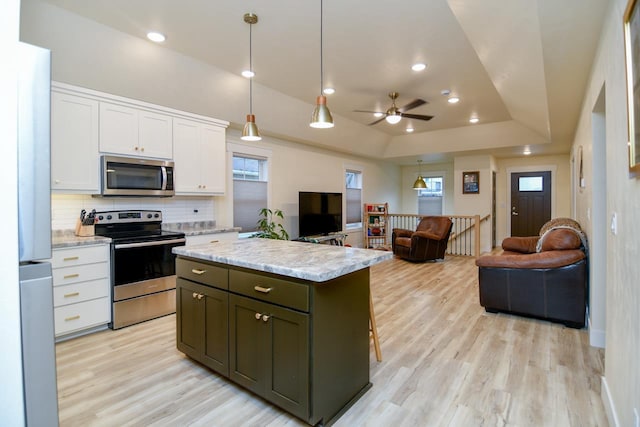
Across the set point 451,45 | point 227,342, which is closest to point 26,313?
point 227,342

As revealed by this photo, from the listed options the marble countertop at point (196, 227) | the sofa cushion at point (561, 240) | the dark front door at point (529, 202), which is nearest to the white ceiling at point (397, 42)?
the sofa cushion at point (561, 240)

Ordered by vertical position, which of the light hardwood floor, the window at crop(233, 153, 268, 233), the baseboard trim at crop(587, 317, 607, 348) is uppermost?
the window at crop(233, 153, 268, 233)

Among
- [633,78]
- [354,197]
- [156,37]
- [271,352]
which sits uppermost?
[156,37]

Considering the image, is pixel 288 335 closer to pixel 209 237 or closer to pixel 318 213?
pixel 209 237

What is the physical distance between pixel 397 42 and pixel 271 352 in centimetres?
312

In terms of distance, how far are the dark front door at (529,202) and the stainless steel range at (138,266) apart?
8560mm

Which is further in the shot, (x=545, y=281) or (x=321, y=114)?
(x=545, y=281)

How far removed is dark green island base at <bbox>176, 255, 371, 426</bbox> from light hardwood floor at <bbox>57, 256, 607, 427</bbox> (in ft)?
0.56

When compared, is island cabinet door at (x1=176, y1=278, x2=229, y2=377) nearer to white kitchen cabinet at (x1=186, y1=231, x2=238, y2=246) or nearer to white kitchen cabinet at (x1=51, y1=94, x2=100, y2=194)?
white kitchen cabinet at (x1=186, y1=231, x2=238, y2=246)

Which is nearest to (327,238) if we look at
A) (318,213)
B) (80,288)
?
(318,213)

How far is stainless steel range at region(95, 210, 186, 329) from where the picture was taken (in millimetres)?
3367

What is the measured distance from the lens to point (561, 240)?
353 cm

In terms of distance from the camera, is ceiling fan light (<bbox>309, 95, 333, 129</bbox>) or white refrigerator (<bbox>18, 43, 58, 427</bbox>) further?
ceiling fan light (<bbox>309, 95, 333, 129</bbox>)

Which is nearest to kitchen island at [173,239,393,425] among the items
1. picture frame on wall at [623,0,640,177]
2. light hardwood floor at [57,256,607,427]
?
light hardwood floor at [57,256,607,427]
